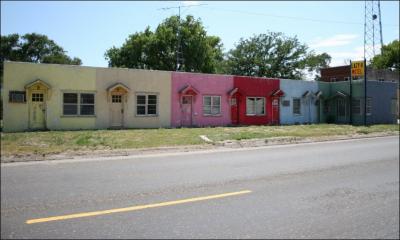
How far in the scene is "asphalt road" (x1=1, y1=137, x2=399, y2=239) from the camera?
15.2ft

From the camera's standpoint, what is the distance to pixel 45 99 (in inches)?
766

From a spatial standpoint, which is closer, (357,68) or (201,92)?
(201,92)

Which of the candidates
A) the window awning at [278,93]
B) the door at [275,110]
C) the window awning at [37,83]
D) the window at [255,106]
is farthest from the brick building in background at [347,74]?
the window awning at [37,83]

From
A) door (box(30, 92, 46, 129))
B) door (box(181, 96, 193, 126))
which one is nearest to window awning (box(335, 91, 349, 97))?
door (box(181, 96, 193, 126))

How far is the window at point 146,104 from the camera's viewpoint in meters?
22.5

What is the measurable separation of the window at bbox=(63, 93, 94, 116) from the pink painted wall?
4.91 m

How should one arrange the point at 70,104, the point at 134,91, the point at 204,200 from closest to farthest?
the point at 204,200, the point at 70,104, the point at 134,91

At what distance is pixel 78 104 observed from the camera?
20547 millimetres

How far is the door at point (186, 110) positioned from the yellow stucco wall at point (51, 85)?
5.56m

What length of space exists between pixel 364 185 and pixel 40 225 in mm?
5375

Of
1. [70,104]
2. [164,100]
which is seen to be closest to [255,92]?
[164,100]

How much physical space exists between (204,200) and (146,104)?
17.0 metres

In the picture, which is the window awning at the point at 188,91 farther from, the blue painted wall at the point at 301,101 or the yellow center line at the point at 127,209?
the yellow center line at the point at 127,209

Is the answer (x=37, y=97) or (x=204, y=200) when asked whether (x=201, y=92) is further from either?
(x=204, y=200)
